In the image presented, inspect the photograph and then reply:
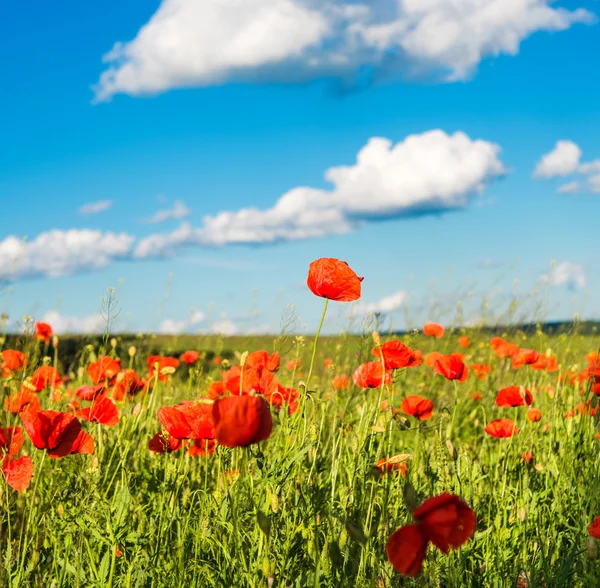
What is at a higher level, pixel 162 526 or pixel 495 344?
pixel 495 344

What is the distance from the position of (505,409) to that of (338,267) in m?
3.06

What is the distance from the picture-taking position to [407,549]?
3.44 feet

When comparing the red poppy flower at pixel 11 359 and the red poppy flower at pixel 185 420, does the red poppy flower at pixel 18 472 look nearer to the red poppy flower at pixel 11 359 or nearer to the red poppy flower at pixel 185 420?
the red poppy flower at pixel 185 420

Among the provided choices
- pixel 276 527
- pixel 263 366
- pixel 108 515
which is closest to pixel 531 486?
pixel 263 366

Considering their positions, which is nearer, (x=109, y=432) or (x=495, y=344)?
(x=109, y=432)

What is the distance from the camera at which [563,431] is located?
326 centimetres

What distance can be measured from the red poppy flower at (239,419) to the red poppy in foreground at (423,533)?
1.23 ft

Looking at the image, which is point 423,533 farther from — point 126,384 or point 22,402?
point 22,402

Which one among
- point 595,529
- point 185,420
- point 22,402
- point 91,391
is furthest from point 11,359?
point 595,529

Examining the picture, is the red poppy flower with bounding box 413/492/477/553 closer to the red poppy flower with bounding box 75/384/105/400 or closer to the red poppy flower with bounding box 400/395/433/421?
the red poppy flower with bounding box 400/395/433/421

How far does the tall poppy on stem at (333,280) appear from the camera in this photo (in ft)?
6.28

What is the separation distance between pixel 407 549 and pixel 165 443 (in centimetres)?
120

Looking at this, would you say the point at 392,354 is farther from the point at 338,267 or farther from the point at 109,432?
the point at 109,432

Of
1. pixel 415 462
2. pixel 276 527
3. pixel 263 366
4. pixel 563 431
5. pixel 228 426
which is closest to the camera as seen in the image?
pixel 228 426
